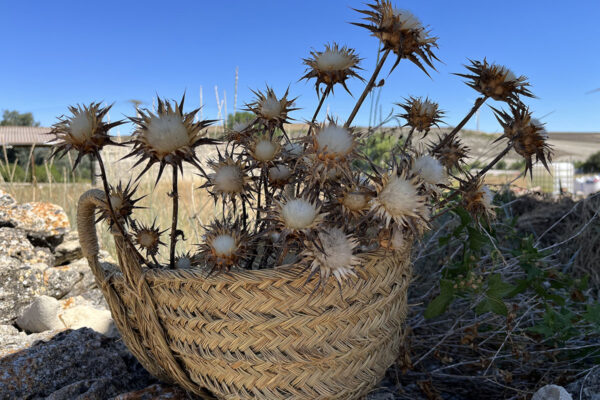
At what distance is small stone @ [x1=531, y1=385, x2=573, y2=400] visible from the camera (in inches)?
46.8

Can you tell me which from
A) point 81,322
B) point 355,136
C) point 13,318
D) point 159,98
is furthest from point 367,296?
point 13,318

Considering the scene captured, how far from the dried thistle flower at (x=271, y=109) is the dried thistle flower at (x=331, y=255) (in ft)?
0.93

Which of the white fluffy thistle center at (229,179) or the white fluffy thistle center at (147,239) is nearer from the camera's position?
the white fluffy thistle center at (229,179)

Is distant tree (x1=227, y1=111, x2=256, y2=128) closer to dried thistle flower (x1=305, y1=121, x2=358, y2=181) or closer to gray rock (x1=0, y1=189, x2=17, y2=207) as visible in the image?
dried thistle flower (x1=305, y1=121, x2=358, y2=181)

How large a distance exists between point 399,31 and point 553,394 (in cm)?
103

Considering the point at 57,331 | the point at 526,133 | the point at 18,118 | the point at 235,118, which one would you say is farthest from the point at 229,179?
the point at 18,118

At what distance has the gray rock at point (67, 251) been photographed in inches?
103

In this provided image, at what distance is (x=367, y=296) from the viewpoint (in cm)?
105

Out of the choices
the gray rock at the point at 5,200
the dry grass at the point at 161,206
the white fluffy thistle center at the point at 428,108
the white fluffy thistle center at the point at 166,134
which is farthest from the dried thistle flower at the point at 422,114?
the gray rock at the point at 5,200

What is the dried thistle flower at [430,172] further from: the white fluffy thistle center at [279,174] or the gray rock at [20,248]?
the gray rock at [20,248]

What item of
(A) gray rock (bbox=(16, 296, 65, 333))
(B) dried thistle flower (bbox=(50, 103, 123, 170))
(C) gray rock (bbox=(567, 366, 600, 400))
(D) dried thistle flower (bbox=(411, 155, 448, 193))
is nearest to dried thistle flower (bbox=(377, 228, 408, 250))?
(D) dried thistle flower (bbox=(411, 155, 448, 193))

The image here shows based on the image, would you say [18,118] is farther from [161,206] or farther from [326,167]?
[326,167]

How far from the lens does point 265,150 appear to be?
3.08 feet

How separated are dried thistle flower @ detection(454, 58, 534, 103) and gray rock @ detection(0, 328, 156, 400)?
133 centimetres
